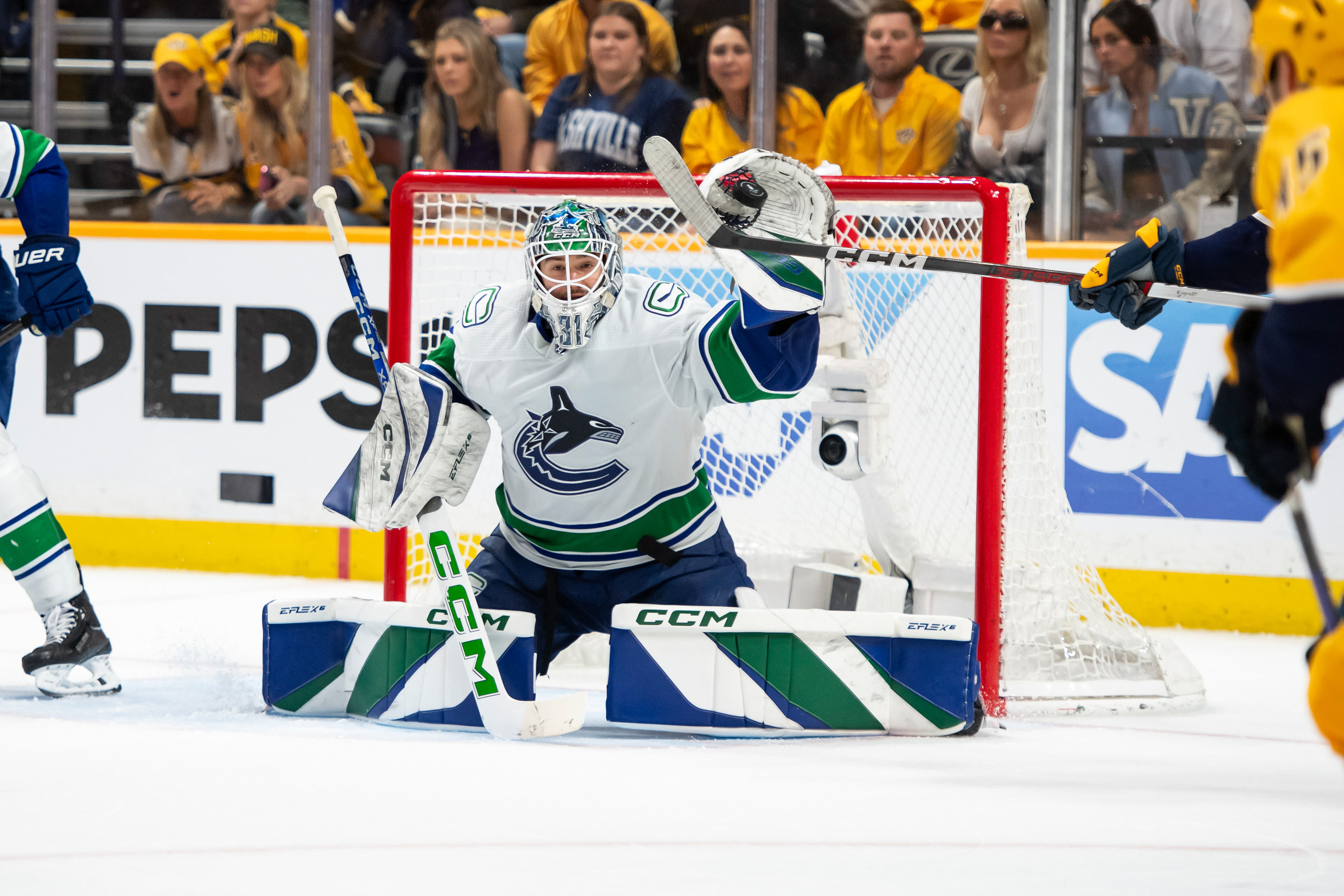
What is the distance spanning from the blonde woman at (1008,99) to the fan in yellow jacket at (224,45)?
2.21m

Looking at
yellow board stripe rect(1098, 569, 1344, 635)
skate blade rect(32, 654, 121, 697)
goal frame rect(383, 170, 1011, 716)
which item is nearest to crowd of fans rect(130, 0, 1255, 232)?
yellow board stripe rect(1098, 569, 1344, 635)

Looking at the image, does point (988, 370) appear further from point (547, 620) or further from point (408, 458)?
point (408, 458)

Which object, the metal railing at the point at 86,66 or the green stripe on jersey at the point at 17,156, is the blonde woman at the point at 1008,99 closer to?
the green stripe on jersey at the point at 17,156

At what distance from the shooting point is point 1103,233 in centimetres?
454

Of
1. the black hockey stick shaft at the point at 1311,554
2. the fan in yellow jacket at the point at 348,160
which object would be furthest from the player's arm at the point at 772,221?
the fan in yellow jacket at the point at 348,160

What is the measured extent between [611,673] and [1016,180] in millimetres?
2329

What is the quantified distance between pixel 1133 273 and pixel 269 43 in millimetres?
3596

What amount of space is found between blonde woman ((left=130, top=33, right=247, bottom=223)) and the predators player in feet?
13.9

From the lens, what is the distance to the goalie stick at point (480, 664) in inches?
113

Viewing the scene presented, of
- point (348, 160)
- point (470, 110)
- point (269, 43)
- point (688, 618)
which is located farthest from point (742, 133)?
point (688, 618)

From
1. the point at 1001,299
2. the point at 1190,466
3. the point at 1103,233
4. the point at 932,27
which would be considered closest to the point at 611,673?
the point at 1001,299

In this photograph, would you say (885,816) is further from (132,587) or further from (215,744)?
(132,587)

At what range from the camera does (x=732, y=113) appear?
16.2 feet

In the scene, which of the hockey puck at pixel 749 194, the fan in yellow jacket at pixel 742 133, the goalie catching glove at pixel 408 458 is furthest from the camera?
the fan in yellow jacket at pixel 742 133
